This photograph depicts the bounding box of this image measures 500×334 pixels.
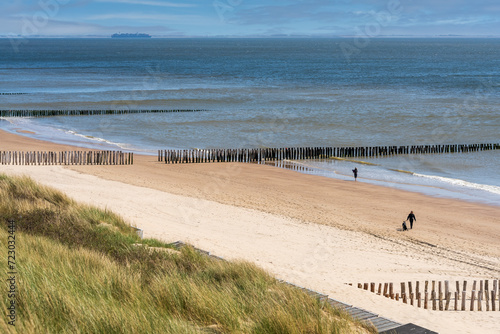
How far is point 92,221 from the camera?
15.1 meters

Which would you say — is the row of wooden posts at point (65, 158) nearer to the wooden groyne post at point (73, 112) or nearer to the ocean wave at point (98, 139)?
the ocean wave at point (98, 139)

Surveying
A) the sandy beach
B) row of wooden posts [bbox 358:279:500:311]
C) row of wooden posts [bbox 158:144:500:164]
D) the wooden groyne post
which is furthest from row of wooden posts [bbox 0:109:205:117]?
row of wooden posts [bbox 358:279:500:311]

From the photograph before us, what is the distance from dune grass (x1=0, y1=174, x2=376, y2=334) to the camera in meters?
7.13

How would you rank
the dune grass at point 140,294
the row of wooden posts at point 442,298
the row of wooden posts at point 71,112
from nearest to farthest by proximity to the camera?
the dune grass at point 140,294, the row of wooden posts at point 442,298, the row of wooden posts at point 71,112

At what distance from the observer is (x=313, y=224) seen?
22.3m

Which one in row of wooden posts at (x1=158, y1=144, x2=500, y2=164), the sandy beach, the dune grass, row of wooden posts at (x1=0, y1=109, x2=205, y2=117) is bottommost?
the sandy beach

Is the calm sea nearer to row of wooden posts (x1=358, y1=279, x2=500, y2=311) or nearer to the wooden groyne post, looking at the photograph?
the wooden groyne post

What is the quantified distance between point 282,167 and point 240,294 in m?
27.1

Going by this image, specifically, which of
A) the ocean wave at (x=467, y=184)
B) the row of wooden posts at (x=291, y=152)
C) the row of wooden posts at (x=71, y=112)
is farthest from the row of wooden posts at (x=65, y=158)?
the row of wooden posts at (x=71, y=112)

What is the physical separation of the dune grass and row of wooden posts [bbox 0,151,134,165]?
70.5ft

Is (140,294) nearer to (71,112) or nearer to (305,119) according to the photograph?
(305,119)

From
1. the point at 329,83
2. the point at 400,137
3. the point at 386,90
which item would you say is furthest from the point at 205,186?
the point at 329,83

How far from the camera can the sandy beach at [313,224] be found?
48.7ft

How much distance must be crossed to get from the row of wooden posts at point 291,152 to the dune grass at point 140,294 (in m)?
24.6
